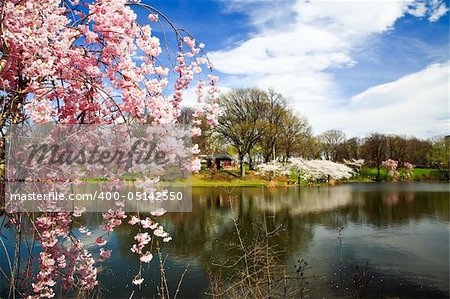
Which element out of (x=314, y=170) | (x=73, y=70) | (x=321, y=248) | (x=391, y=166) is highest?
(x=73, y=70)

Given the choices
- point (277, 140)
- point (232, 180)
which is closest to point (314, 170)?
point (277, 140)

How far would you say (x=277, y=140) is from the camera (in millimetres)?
35312

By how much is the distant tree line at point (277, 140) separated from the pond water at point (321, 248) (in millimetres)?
14127

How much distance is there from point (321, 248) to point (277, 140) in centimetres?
2657

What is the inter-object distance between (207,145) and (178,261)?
21.8m

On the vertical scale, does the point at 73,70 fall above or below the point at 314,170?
above

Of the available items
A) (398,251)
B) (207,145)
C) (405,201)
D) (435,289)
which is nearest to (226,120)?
(207,145)

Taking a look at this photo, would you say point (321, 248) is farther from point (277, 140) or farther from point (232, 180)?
point (277, 140)

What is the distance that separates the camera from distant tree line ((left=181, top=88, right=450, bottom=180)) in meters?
32.3

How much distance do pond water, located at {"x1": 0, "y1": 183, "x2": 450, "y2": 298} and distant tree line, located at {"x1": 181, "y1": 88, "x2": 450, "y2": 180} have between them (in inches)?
556

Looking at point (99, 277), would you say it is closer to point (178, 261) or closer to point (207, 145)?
point (178, 261)

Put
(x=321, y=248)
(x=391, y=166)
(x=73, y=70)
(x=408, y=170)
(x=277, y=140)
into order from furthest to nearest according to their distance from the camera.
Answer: (x=408, y=170)
(x=391, y=166)
(x=277, y=140)
(x=321, y=248)
(x=73, y=70)

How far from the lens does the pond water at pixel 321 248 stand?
6605 millimetres

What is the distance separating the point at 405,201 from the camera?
18031mm
